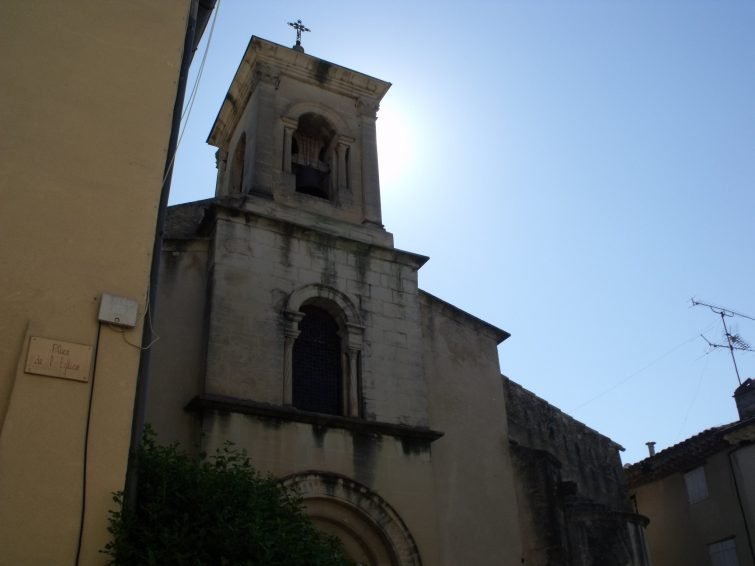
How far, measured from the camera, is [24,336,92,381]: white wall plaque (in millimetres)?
6066

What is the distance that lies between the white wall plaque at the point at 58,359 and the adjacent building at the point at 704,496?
1657cm

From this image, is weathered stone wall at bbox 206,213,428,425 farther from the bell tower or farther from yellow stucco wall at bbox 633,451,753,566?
yellow stucco wall at bbox 633,451,753,566

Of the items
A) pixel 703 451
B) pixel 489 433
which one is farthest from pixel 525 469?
pixel 703 451

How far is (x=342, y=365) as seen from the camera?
42.9 feet

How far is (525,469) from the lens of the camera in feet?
46.3

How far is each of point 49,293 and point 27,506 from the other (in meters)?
1.67

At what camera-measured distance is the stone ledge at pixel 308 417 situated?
1115 centimetres

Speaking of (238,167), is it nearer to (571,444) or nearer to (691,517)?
(571,444)

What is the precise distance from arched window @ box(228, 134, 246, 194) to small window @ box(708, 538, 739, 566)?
1383cm

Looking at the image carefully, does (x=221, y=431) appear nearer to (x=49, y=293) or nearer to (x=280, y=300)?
(x=280, y=300)

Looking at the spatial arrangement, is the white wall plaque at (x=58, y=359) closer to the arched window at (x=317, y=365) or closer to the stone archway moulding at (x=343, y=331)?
the stone archway moulding at (x=343, y=331)

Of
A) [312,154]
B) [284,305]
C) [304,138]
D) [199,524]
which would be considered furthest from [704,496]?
[199,524]

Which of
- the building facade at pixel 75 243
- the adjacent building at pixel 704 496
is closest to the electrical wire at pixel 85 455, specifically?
the building facade at pixel 75 243

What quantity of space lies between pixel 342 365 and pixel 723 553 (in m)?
11.7
